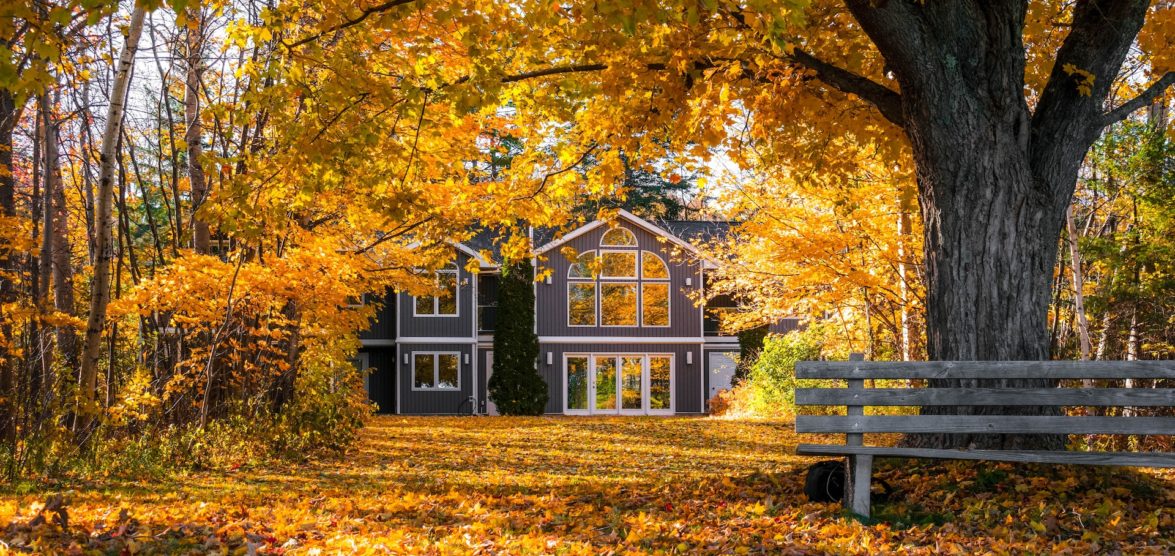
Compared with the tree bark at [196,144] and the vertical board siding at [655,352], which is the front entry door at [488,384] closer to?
the vertical board siding at [655,352]

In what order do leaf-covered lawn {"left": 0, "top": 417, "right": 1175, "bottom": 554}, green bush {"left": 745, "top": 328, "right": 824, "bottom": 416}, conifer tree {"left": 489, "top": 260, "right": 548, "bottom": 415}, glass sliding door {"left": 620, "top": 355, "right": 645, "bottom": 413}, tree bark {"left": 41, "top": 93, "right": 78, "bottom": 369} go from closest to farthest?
leaf-covered lawn {"left": 0, "top": 417, "right": 1175, "bottom": 554} → tree bark {"left": 41, "top": 93, "right": 78, "bottom": 369} → green bush {"left": 745, "top": 328, "right": 824, "bottom": 416} → conifer tree {"left": 489, "top": 260, "right": 548, "bottom": 415} → glass sliding door {"left": 620, "top": 355, "right": 645, "bottom": 413}

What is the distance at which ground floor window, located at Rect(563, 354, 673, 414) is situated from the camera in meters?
29.5

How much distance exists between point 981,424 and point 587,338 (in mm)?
23111

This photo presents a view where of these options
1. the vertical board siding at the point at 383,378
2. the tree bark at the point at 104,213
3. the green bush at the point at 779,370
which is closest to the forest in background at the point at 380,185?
the tree bark at the point at 104,213

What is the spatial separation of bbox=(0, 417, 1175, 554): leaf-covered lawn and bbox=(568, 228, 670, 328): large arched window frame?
1939 cm

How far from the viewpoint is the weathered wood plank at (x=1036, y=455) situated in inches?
242

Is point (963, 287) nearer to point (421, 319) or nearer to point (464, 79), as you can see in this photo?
point (464, 79)

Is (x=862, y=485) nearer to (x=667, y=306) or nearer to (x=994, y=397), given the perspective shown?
(x=994, y=397)

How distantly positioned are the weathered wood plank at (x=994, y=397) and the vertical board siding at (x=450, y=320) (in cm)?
2342

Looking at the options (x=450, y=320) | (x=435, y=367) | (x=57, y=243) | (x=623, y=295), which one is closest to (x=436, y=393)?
(x=435, y=367)

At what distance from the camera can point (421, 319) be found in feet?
96.8

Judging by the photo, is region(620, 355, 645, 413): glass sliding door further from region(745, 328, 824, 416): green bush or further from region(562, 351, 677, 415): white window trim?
region(745, 328, 824, 416): green bush

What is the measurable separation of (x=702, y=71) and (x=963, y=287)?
2.83m

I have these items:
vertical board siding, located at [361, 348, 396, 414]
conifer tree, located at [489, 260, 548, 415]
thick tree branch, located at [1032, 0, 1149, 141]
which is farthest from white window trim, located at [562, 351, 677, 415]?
thick tree branch, located at [1032, 0, 1149, 141]
